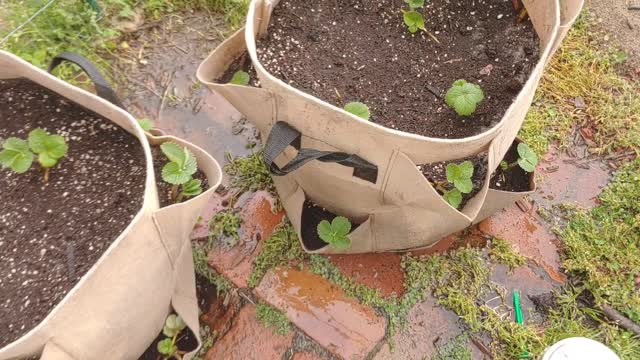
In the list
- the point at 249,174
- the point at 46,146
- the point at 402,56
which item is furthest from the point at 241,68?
the point at 46,146

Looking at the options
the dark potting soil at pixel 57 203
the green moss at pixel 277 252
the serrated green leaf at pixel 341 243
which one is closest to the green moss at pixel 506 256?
the serrated green leaf at pixel 341 243

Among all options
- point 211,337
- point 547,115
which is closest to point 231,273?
point 211,337

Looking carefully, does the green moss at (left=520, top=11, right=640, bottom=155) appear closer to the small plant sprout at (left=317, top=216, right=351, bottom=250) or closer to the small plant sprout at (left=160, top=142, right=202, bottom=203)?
the small plant sprout at (left=317, top=216, right=351, bottom=250)

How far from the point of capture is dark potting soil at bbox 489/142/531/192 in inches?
64.4

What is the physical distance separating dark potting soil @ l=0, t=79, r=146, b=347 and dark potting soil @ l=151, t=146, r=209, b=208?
0.05 meters

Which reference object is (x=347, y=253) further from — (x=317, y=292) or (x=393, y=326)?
(x=393, y=326)

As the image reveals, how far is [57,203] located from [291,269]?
0.68 metres

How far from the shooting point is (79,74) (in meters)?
1.82

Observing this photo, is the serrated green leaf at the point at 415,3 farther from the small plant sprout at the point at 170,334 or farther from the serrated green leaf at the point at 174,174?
the small plant sprout at the point at 170,334

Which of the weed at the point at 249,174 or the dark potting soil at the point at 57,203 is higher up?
the dark potting soil at the point at 57,203

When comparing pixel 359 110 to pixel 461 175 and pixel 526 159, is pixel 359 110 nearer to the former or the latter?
pixel 461 175

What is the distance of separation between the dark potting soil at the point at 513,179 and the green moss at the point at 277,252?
63 cm

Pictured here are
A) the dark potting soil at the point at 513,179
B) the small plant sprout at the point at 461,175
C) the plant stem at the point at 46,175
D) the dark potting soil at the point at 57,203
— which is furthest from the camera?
the dark potting soil at the point at 513,179

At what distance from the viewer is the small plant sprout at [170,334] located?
1.40 m
